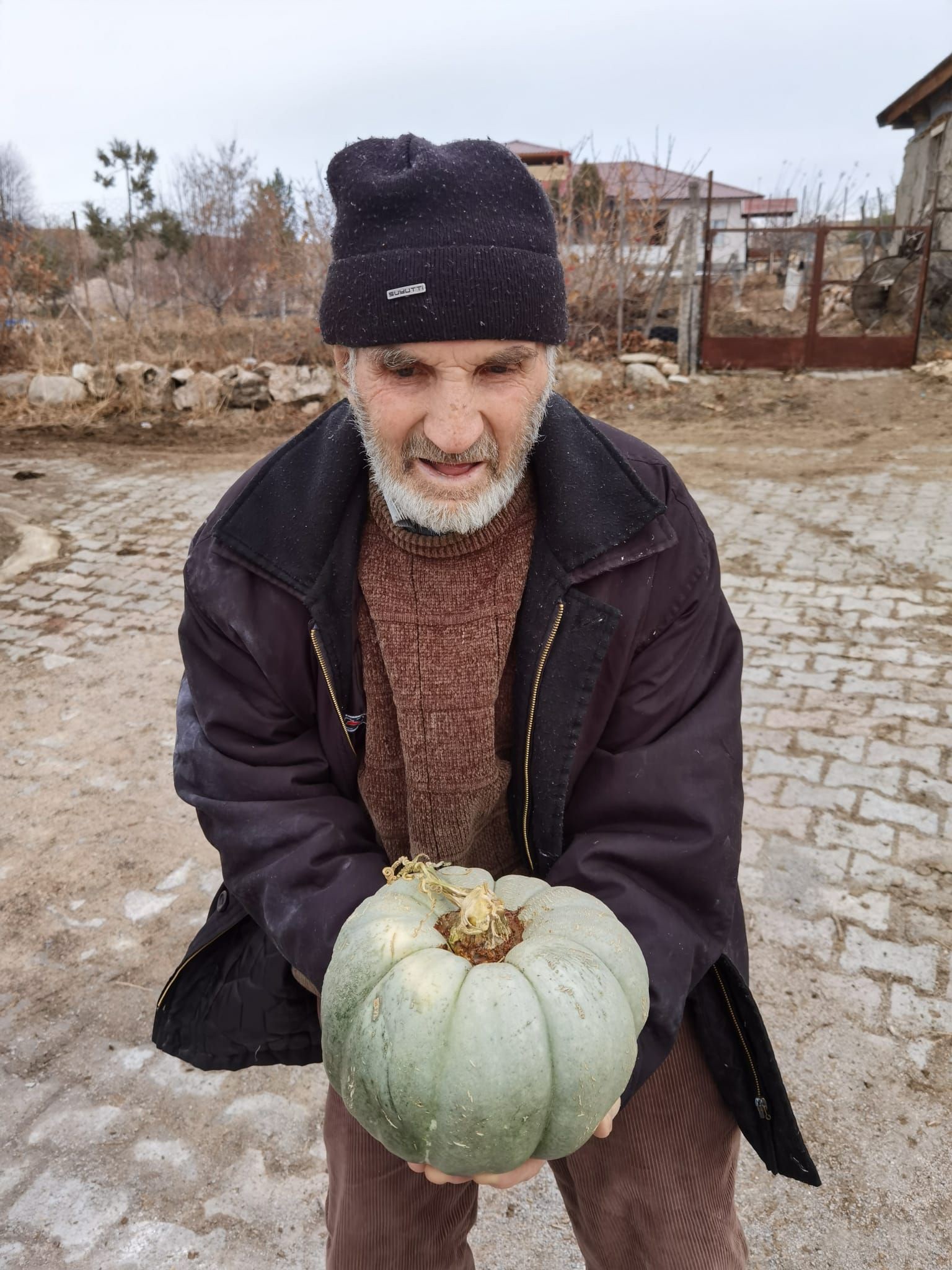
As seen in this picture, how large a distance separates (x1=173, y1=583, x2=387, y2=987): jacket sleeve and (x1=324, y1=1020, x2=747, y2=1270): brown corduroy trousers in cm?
47

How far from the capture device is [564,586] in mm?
1865

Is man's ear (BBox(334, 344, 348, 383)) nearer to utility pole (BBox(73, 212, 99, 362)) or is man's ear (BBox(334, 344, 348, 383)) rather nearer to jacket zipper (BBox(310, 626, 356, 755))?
jacket zipper (BBox(310, 626, 356, 755))

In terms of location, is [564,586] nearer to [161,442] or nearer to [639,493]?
[639,493]

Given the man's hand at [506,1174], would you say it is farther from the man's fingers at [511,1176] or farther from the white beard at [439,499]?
the white beard at [439,499]

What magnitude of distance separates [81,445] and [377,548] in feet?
33.9

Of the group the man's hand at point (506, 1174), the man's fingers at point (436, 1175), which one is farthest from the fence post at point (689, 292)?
the man's fingers at point (436, 1175)

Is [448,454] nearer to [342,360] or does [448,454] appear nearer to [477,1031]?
[342,360]

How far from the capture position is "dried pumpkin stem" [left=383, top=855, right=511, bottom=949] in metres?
1.43

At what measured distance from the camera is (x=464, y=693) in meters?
1.94

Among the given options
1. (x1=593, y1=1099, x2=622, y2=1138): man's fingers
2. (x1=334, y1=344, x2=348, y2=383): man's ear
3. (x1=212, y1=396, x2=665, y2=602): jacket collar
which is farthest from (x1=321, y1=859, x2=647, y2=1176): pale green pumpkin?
(x1=334, y1=344, x2=348, y2=383): man's ear

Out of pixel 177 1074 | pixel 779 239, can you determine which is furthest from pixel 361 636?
pixel 779 239

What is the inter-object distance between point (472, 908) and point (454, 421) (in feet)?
3.01

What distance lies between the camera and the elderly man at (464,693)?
177 cm

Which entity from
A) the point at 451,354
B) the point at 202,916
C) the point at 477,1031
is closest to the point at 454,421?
the point at 451,354
